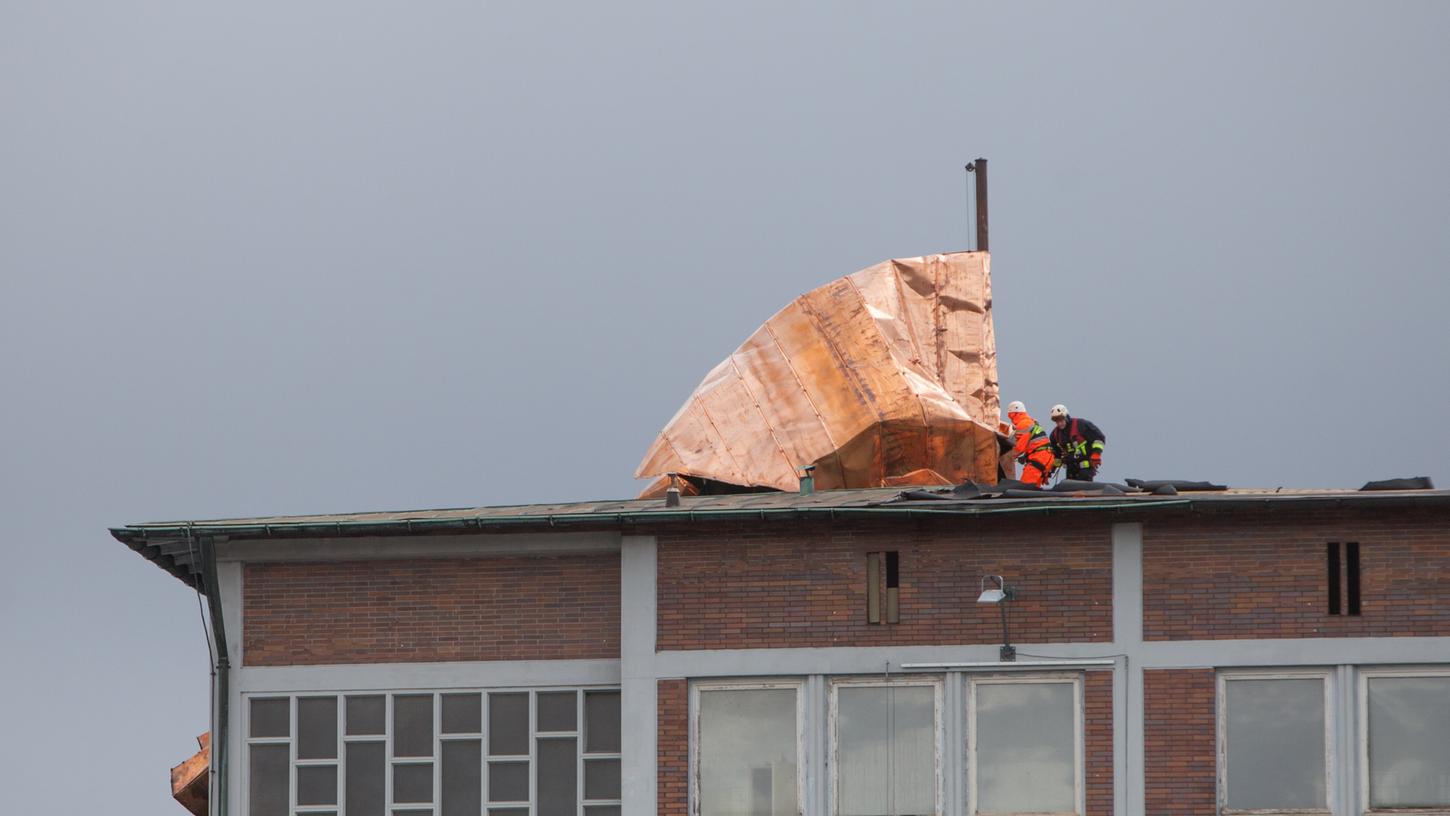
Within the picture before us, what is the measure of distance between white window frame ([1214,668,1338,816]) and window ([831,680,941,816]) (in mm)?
3483

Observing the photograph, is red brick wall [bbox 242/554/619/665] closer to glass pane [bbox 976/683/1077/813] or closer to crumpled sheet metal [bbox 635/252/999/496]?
glass pane [bbox 976/683/1077/813]

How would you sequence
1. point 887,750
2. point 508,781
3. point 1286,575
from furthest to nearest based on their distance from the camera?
1. point 508,781
2. point 887,750
3. point 1286,575

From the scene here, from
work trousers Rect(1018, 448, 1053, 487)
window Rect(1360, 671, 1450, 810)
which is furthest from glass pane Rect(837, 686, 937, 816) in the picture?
work trousers Rect(1018, 448, 1053, 487)

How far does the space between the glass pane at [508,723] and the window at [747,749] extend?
2.39 metres

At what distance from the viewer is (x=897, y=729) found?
30.4 meters

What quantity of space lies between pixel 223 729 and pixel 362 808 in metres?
2.18

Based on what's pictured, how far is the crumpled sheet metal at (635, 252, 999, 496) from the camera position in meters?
37.4

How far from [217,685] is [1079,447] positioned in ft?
44.1

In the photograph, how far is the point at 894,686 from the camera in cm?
3044

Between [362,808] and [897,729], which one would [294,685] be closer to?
[362,808]

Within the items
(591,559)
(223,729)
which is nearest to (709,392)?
(591,559)

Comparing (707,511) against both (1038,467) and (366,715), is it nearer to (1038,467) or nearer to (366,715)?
Result: (366,715)

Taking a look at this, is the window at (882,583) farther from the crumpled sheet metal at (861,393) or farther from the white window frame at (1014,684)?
the crumpled sheet metal at (861,393)

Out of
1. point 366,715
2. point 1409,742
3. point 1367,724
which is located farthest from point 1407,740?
point 366,715
